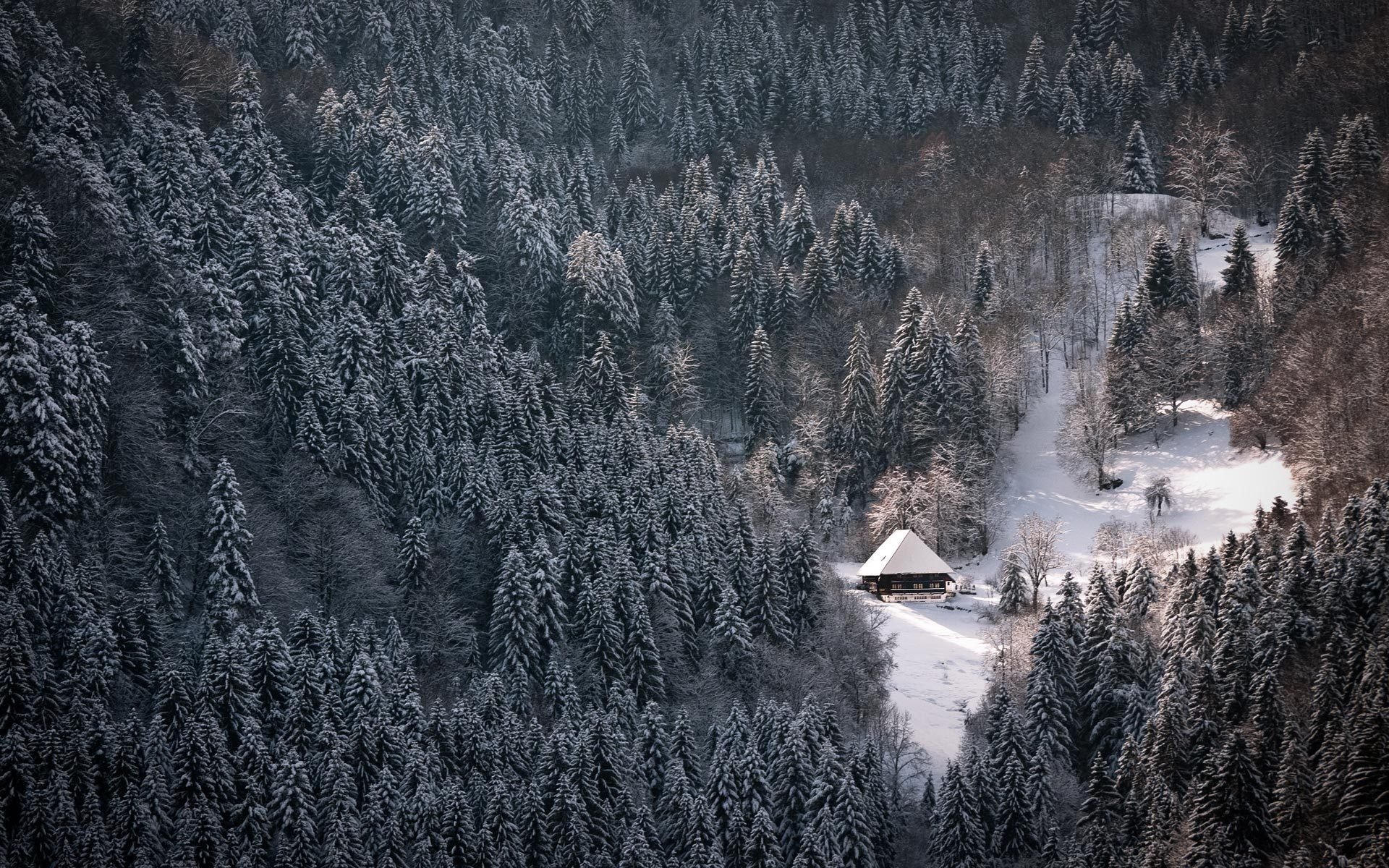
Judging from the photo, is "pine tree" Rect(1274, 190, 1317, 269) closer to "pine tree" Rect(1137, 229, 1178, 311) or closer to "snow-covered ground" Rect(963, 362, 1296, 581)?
"pine tree" Rect(1137, 229, 1178, 311)

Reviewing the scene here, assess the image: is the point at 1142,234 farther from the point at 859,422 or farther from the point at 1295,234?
the point at 859,422

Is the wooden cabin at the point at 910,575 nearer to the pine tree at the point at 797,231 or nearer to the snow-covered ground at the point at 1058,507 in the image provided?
the snow-covered ground at the point at 1058,507

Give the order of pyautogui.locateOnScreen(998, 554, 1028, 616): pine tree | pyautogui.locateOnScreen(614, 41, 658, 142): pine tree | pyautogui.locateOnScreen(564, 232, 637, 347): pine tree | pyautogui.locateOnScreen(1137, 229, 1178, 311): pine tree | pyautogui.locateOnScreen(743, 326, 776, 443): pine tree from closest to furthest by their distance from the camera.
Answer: pyautogui.locateOnScreen(998, 554, 1028, 616): pine tree, pyautogui.locateOnScreen(1137, 229, 1178, 311): pine tree, pyautogui.locateOnScreen(564, 232, 637, 347): pine tree, pyautogui.locateOnScreen(743, 326, 776, 443): pine tree, pyautogui.locateOnScreen(614, 41, 658, 142): pine tree

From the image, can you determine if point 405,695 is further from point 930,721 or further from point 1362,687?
point 1362,687

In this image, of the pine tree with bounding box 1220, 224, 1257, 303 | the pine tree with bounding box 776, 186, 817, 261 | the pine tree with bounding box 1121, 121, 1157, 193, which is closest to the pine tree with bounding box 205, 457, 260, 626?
the pine tree with bounding box 776, 186, 817, 261

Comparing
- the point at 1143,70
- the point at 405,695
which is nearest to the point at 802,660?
the point at 405,695

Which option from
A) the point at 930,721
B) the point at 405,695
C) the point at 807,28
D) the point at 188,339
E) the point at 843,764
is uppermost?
the point at 807,28

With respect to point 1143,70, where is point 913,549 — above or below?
below
